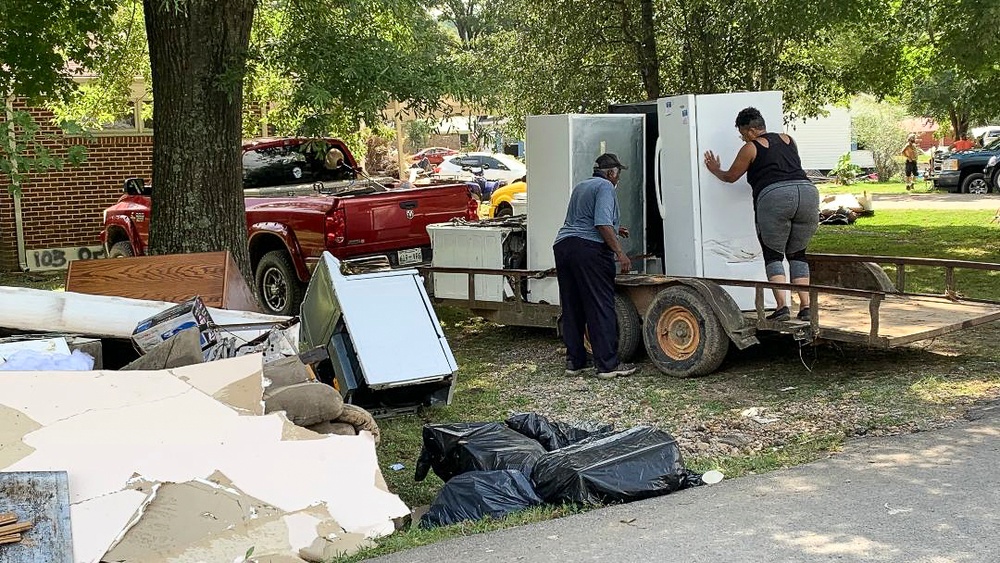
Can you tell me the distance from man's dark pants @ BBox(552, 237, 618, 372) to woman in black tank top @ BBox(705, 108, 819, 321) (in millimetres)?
1186

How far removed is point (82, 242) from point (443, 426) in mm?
13811

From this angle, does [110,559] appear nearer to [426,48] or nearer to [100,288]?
[100,288]

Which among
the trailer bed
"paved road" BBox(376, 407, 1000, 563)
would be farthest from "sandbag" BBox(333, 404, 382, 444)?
the trailer bed

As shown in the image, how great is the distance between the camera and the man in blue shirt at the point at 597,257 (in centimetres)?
856

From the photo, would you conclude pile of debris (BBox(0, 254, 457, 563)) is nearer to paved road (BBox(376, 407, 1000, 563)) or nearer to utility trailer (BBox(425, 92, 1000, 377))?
paved road (BBox(376, 407, 1000, 563))

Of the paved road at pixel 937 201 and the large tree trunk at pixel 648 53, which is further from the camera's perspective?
the paved road at pixel 937 201

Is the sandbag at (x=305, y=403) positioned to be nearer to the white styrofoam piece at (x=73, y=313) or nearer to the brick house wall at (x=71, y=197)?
the white styrofoam piece at (x=73, y=313)

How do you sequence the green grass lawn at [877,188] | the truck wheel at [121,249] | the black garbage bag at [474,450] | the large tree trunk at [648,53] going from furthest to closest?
the green grass lawn at [877,188] < the large tree trunk at [648,53] < the truck wheel at [121,249] < the black garbage bag at [474,450]

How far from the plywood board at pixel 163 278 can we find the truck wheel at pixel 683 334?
3172 mm

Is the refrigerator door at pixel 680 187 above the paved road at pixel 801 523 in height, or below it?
above

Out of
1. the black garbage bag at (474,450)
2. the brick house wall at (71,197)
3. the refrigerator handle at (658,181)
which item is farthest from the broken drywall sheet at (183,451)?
the brick house wall at (71,197)

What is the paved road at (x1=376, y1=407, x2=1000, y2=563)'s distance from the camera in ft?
15.3

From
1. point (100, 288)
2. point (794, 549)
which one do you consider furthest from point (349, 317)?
point (794, 549)

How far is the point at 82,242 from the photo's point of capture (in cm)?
1825
